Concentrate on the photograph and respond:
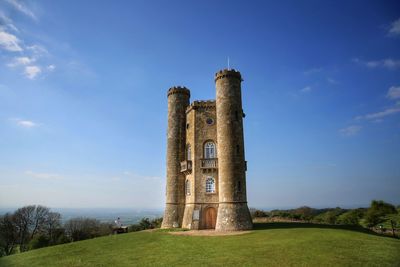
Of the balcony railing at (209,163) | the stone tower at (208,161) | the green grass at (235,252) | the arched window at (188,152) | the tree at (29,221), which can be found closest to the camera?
the green grass at (235,252)

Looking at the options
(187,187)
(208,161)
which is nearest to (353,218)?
(208,161)

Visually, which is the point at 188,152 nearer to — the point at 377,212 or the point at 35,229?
the point at 377,212

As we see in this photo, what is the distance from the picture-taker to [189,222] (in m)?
30.2

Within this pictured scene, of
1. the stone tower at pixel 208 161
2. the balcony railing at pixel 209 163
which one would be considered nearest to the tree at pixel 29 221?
the stone tower at pixel 208 161

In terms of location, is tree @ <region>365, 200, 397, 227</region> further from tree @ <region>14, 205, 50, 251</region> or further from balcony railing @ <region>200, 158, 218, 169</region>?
tree @ <region>14, 205, 50, 251</region>

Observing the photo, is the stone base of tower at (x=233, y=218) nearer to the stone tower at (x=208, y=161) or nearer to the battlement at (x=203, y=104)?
the stone tower at (x=208, y=161)

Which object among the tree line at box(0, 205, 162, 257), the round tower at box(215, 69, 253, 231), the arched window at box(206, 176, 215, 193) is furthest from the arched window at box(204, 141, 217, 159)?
the tree line at box(0, 205, 162, 257)

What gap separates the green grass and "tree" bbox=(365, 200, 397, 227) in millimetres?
25177

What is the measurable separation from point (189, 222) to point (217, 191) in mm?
4267

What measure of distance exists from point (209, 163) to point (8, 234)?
34.0 m

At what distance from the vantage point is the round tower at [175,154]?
33.2m

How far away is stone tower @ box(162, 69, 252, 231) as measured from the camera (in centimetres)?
2823

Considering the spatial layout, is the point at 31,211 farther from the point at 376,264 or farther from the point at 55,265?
the point at 376,264

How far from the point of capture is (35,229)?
4675 cm
